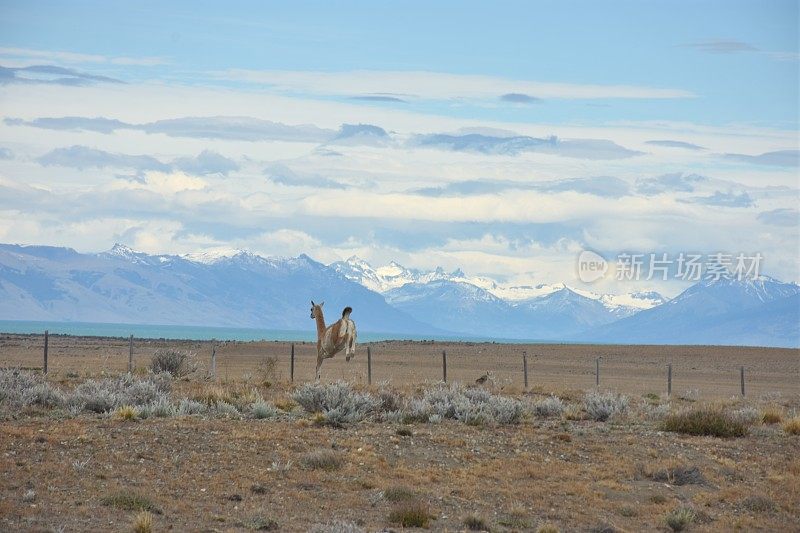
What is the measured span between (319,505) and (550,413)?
10330mm

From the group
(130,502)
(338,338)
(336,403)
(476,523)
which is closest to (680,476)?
(476,523)

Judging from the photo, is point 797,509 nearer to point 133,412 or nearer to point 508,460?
point 508,460

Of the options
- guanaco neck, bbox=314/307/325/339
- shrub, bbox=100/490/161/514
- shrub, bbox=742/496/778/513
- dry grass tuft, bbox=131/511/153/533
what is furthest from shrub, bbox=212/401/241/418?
shrub, bbox=742/496/778/513

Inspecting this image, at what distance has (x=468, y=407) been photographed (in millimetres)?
23609

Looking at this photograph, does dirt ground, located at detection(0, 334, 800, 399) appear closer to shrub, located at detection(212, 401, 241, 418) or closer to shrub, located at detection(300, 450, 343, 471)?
shrub, located at detection(212, 401, 241, 418)

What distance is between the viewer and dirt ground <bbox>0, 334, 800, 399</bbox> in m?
46.5

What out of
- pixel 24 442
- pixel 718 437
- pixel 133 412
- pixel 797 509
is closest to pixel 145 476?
pixel 24 442

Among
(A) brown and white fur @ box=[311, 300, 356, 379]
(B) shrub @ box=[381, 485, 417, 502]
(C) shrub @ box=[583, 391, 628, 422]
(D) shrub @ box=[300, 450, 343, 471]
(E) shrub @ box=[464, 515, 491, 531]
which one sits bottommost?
(E) shrub @ box=[464, 515, 491, 531]

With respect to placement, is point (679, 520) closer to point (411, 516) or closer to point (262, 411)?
point (411, 516)

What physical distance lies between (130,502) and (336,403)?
803cm

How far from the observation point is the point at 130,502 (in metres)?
15.7

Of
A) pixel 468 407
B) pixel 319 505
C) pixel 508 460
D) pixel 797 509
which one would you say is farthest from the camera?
pixel 468 407

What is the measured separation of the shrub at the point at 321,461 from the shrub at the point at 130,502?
301cm

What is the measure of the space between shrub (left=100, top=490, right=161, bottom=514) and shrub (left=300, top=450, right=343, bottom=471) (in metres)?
3.01
